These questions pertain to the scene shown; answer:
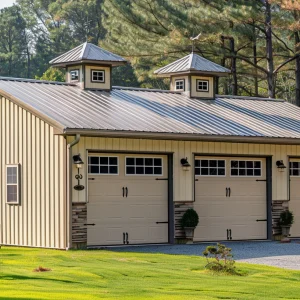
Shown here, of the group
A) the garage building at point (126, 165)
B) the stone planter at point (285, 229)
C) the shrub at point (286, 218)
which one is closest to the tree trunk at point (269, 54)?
the garage building at point (126, 165)

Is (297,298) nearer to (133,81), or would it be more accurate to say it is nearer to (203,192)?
(203,192)

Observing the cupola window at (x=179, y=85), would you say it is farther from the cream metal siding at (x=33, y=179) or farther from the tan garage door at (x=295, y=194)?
the cream metal siding at (x=33, y=179)

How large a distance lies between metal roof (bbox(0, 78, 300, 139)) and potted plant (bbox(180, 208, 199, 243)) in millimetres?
2052

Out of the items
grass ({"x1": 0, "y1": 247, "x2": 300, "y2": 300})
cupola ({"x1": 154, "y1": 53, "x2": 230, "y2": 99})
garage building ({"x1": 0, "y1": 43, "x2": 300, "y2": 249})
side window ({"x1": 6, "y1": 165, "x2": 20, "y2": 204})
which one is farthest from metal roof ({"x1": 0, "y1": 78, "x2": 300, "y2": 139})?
grass ({"x1": 0, "y1": 247, "x2": 300, "y2": 300})

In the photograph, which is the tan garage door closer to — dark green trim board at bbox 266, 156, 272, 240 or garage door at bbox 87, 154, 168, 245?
dark green trim board at bbox 266, 156, 272, 240

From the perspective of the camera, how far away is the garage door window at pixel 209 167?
23078 millimetres

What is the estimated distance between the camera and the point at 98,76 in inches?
989

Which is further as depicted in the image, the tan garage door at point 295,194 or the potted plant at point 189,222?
the tan garage door at point 295,194

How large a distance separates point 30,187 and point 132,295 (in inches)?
389

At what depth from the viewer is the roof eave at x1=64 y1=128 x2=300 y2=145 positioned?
66.1 ft

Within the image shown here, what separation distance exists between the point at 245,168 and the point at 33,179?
6047 millimetres

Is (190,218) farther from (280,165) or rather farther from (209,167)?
(280,165)

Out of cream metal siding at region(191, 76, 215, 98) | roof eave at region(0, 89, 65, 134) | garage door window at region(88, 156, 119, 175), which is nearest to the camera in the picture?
roof eave at region(0, 89, 65, 134)

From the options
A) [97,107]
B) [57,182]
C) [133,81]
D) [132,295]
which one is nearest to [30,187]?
[57,182]
